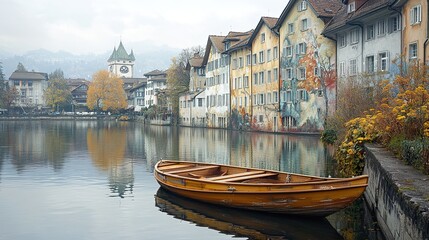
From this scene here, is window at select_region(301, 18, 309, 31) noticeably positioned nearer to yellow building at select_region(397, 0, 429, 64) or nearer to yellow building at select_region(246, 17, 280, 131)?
yellow building at select_region(246, 17, 280, 131)

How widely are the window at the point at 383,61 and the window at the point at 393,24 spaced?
1791 millimetres

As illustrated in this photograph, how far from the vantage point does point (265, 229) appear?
1411 centimetres

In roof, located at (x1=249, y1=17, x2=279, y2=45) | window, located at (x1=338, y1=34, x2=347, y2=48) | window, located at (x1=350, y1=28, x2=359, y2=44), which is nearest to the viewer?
window, located at (x1=350, y1=28, x2=359, y2=44)

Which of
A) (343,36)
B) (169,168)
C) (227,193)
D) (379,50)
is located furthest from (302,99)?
(227,193)

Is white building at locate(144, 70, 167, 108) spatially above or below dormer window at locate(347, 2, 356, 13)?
below

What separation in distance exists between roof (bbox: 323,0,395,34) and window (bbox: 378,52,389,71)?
3.18m

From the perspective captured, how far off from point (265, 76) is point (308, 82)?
1038 centimetres

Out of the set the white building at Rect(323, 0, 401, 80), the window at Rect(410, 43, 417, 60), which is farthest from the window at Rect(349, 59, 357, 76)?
the window at Rect(410, 43, 417, 60)

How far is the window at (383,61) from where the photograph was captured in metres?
38.4

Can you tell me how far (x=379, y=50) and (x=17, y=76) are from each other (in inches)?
5638

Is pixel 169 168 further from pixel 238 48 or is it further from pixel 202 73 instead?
pixel 202 73

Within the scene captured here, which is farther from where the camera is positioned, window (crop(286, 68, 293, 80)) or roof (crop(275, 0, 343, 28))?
window (crop(286, 68, 293, 80))

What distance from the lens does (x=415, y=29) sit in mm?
32281

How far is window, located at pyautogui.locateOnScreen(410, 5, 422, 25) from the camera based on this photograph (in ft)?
103
